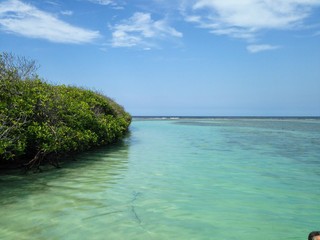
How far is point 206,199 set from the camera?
20.3 ft

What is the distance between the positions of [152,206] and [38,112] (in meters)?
6.16

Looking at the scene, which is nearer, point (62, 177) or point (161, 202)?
point (161, 202)

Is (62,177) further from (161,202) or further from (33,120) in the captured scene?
(161,202)

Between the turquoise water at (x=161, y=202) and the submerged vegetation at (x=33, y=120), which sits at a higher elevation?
the submerged vegetation at (x=33, y=120)

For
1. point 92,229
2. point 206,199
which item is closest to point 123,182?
point 206,199

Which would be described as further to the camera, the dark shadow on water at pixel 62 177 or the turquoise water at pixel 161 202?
the dark shadow on water at pixel 62 177

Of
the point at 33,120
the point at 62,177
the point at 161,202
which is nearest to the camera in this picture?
the point at 161,202

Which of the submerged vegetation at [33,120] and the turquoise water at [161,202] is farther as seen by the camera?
the submerged vegetation at [33,120]

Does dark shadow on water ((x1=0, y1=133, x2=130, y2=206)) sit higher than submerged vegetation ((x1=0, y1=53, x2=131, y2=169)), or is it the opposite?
submerged vegetation ((x1=0, y1=53, x2=131, y2=169))

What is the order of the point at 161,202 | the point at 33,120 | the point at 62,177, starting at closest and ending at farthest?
the point at 161,202
the point at 62,177
the point at 33,120

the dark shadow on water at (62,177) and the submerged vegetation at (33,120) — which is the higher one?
the submerged vegetation at (33,120)

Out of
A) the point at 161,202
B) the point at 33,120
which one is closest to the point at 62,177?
the point at 33,120

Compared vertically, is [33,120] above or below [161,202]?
above

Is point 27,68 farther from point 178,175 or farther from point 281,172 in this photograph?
point 281,172
